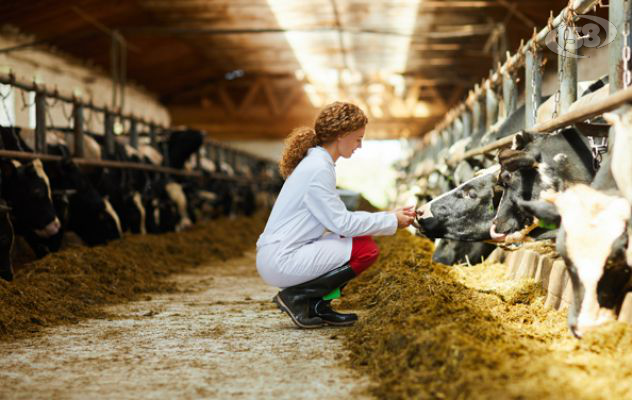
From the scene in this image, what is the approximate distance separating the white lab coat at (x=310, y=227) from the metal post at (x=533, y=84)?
1866mm

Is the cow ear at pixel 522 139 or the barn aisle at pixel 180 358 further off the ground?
the cow ear at pixel 522 139

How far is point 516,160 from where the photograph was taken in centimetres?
377

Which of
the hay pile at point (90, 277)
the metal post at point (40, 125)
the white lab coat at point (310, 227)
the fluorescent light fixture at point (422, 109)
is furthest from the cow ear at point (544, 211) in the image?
the fluorescent light fixture at point (422, 109)

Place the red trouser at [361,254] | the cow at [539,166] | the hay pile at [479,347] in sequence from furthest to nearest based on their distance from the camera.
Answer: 1. the red trouser at [361,254]
2. the cow at [539,166]
3. the hay pile at [479,347]

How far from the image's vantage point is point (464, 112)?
9781mm

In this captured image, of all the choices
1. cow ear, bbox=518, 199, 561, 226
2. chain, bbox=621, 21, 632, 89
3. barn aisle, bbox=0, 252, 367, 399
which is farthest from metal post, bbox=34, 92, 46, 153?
chain, bbox=621, 21, 632, 89

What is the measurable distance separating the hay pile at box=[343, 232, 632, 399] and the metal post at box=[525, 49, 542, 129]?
51.6 inches

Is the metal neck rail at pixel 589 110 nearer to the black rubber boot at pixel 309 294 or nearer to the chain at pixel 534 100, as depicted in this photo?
the chain at pixel 534 100

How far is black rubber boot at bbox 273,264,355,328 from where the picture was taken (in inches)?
163

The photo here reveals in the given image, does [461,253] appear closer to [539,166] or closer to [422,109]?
[539,166]

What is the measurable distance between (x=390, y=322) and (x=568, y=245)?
103 centimetres

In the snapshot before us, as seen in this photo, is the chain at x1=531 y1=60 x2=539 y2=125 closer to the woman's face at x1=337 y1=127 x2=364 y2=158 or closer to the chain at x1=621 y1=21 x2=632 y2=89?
the woman's face at x1=337 y1=127 x2=364 y2=158

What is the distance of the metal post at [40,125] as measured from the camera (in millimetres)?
7344

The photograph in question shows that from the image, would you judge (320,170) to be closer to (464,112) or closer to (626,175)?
(626,175)
